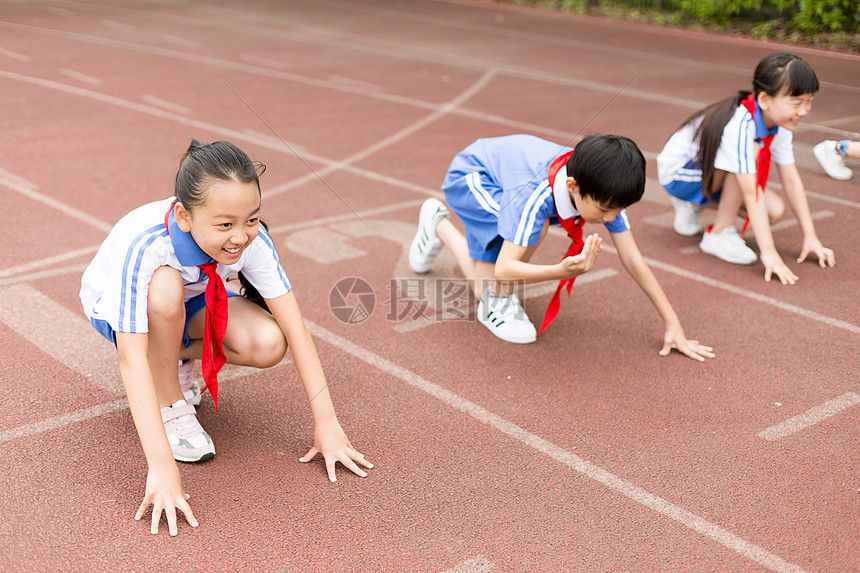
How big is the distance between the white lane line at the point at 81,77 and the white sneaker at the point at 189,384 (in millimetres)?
6612

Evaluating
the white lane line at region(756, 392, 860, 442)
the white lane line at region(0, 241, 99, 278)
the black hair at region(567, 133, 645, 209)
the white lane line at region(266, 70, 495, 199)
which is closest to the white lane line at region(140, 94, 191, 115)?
the white lane line at region(266, 70, 495, 199)

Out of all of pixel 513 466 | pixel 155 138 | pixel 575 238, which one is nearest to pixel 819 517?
pixel 513 466

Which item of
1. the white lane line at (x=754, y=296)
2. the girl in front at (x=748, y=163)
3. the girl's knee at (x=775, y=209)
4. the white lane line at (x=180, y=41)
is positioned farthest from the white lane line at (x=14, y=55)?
the girl's knee at (x=775, y=209)

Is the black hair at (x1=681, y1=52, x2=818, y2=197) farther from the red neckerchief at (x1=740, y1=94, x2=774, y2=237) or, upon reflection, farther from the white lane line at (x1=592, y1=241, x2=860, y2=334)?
the white lane line at (x1=592, y1=241, x2=860, y2=334)

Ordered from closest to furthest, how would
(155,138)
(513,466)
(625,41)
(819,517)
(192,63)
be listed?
(819,517) < (513,466) < (155,138) < (192,63) < (625,41)

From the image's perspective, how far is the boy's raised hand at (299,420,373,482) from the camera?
269 centimetres

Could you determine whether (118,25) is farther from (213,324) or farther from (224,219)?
(224,219)

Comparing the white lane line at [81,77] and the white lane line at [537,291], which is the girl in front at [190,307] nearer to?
the white lane line at [537,291]

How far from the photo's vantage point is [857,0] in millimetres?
4648

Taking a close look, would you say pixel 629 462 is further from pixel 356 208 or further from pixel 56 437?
pixel 356 208

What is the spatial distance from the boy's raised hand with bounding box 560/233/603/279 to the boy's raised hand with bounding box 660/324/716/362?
73cm

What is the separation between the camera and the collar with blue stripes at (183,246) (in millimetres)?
2479

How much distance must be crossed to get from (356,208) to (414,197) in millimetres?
451

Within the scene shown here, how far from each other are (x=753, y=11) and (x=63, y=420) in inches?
429
